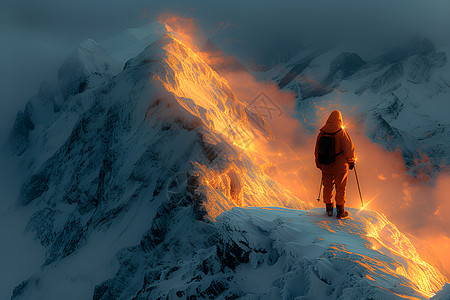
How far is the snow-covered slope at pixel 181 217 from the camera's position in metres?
12.5

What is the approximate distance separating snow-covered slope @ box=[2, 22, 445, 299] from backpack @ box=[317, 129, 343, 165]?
9.23ft

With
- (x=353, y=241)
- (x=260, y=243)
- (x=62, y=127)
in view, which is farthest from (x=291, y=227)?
(x=62, y=127)

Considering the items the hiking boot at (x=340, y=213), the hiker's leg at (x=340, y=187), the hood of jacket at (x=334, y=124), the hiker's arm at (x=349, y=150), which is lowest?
the hiking boot at (x=340, y=213)

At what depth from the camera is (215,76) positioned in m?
118

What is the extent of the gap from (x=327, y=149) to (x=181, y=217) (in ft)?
120

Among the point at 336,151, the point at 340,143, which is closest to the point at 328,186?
the point at 336,151

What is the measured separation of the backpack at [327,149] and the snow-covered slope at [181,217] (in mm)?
2812

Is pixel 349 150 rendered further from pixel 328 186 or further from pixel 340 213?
pixel 340 213

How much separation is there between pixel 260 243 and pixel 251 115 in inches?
4909

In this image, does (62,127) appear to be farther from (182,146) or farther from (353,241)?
(353,241)

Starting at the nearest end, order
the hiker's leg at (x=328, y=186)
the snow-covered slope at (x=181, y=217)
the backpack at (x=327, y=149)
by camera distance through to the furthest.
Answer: the snow-covered slope at (x=181, y=217) < the backpack at (x=327, y=149) < the hiker's leg at (x=328, y=186)

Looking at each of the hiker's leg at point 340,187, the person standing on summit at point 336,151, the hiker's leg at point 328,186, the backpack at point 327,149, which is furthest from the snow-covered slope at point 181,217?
the backpack at point 327,149

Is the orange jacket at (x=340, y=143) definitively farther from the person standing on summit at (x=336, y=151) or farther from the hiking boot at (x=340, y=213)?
the hiking boot at (x=340, y=213)

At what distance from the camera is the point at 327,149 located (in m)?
13.9
